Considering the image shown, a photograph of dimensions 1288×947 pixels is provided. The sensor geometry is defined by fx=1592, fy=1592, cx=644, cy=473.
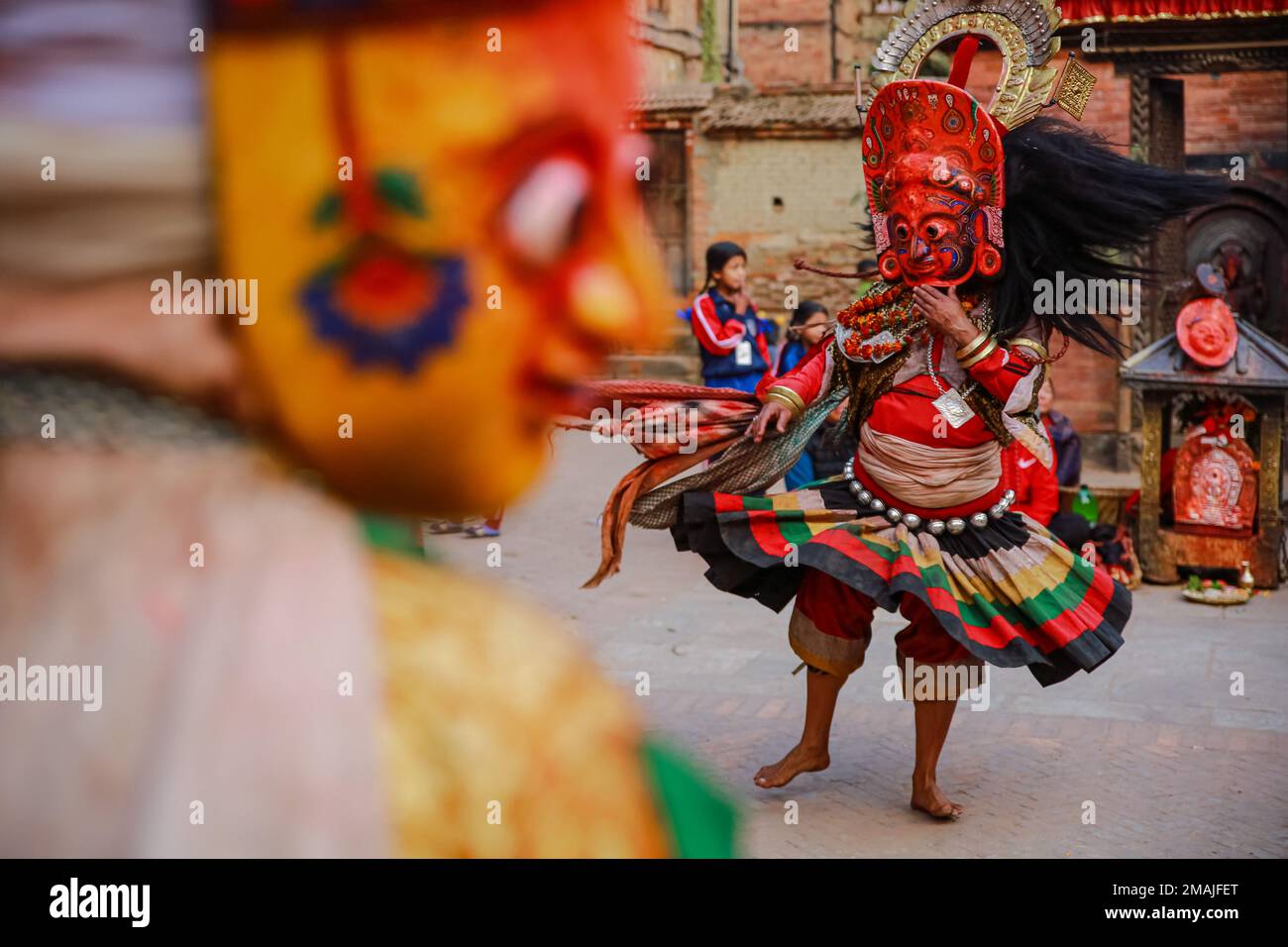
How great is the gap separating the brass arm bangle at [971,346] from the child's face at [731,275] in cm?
483

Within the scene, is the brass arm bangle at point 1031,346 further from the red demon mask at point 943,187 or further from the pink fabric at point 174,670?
the pink fabric at point 174,670

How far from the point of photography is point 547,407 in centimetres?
102

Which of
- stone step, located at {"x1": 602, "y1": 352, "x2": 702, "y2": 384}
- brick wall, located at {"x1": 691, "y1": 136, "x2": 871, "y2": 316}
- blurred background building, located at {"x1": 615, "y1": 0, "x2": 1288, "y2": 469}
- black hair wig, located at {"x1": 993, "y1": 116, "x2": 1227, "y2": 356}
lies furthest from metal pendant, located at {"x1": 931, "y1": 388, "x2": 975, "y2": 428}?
stone step, located at {"x1": 602, "y1": 352, "x2": 702, "y2": 384}

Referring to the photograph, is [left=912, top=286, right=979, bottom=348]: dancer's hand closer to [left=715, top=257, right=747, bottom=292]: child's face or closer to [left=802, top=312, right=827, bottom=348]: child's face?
[left=802, top=312, right=827, bottom=348]: child's face

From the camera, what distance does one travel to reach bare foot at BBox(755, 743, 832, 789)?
507 cm

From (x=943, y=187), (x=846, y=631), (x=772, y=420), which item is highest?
(x=943, y=187)

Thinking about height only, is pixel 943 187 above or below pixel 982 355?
above

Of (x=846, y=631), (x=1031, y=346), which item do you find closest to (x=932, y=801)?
(x=846, y=631)

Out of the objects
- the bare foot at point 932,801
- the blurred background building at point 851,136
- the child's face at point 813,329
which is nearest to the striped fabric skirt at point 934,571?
the bare foot at point 932,801

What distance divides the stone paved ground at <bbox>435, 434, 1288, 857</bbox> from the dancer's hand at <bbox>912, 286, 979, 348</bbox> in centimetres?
151

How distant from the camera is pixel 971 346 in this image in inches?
184

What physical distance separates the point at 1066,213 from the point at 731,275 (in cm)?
459

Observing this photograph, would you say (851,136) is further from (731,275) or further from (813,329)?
(813,329)
